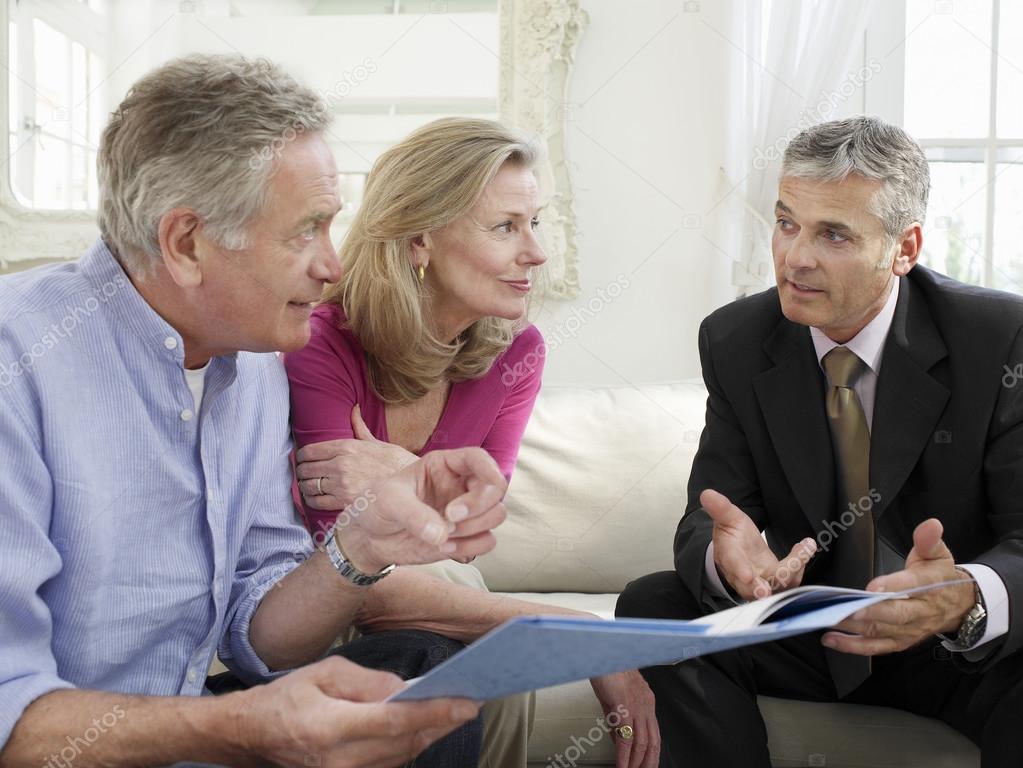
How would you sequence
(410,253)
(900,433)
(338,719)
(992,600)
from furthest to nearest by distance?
(410,253) → (900,433) → (992,600) → (338,719)

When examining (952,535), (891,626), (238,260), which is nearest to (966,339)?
(952,535)

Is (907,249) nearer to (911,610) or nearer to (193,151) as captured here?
(911,610)

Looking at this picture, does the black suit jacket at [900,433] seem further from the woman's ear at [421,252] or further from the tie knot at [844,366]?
the woman's ear at [421,252]

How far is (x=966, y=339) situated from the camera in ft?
5.17

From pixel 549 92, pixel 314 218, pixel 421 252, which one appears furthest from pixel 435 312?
pixel 549 92

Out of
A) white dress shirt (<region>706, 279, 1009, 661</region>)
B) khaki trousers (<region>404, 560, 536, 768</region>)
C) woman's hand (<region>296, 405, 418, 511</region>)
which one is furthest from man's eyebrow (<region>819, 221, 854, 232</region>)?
khaki trousers (<region>404, 560, 536, 768</region>)

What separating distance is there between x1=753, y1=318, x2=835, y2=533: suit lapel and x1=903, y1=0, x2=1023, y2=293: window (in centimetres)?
166

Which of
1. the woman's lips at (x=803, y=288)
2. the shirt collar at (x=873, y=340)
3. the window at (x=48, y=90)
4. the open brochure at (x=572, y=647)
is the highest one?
the window at (x=48, y=90)

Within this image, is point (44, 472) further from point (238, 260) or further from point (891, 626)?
point (891, 626)

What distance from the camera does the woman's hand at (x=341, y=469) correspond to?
1.47 m

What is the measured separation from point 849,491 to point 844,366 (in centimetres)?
19

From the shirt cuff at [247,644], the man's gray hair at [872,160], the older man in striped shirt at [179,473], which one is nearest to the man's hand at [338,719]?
the older man in striped shirt at [179,473]

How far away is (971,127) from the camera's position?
10.1ft

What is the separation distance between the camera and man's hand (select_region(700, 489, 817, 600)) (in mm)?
1327
